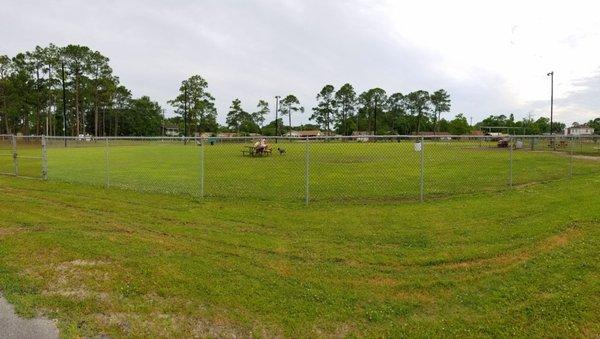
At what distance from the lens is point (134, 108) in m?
108

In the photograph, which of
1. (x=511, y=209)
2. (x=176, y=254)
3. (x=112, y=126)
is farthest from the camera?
(x=112, y=126)

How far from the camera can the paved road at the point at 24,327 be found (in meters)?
3.47

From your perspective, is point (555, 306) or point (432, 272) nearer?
point (555, 306)

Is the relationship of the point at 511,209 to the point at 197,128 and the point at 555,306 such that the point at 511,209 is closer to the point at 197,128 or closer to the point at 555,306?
the point at 555,306

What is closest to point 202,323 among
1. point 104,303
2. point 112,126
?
point 104,303

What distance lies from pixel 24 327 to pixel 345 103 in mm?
119033

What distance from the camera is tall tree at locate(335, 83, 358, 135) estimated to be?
117750 millimetres

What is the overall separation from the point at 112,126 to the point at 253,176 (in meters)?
105

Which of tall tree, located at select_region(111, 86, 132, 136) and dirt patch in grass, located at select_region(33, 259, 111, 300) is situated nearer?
dirt patch in grass, located at select_region(33, 259, 111, 300)

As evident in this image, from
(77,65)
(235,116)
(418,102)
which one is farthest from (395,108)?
(77,65)

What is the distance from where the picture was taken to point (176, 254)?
18.2ft

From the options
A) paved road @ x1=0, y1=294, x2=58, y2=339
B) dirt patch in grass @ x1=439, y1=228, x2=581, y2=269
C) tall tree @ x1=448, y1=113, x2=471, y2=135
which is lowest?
paved road @ x1=0, y1=294, x2=58, y2=339

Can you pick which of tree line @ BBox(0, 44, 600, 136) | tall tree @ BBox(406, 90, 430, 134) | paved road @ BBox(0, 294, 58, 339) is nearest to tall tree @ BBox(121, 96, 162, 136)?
tree line @ BBox(0, 44, 600, 136)

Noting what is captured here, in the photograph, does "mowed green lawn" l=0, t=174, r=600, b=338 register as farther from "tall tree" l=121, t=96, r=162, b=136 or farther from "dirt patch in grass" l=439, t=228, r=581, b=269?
"tall tree" l=121, t=96, r=162, b=136
